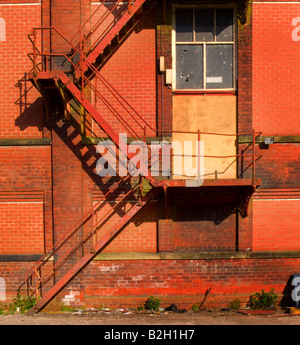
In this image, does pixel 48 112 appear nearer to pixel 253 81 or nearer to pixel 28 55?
pixel 28 55

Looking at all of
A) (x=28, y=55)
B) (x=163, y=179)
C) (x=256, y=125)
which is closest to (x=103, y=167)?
(x=163, y=179)

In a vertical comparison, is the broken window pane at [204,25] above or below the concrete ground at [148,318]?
above

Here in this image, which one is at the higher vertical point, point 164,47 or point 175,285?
point 164,47

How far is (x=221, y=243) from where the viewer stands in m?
9.27

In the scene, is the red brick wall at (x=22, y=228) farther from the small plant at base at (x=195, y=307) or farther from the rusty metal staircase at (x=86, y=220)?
the small plant at base at (x=195, y=307)

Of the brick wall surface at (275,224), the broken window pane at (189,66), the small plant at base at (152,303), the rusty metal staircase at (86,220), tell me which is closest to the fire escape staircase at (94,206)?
the rusty metal staircase at (86,220)

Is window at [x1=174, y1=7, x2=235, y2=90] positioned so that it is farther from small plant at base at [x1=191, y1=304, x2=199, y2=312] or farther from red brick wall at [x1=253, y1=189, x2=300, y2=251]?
small plant at base at [x1=191, y1=304, x2=199, y2=312]

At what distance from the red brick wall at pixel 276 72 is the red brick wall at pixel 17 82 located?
4850 mm

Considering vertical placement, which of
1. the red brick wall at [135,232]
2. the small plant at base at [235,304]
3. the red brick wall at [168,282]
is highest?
the red brick wall at [135,232]

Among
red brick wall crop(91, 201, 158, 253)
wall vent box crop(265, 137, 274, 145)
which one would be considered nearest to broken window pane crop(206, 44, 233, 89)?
wall vent box crop(265, 137, 274, 145)

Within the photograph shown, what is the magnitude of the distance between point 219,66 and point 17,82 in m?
4.48

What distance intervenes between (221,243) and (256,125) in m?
2.72

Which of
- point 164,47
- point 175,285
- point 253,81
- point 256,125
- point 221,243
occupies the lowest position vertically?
point 175,285

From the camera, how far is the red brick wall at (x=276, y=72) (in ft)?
30.3
